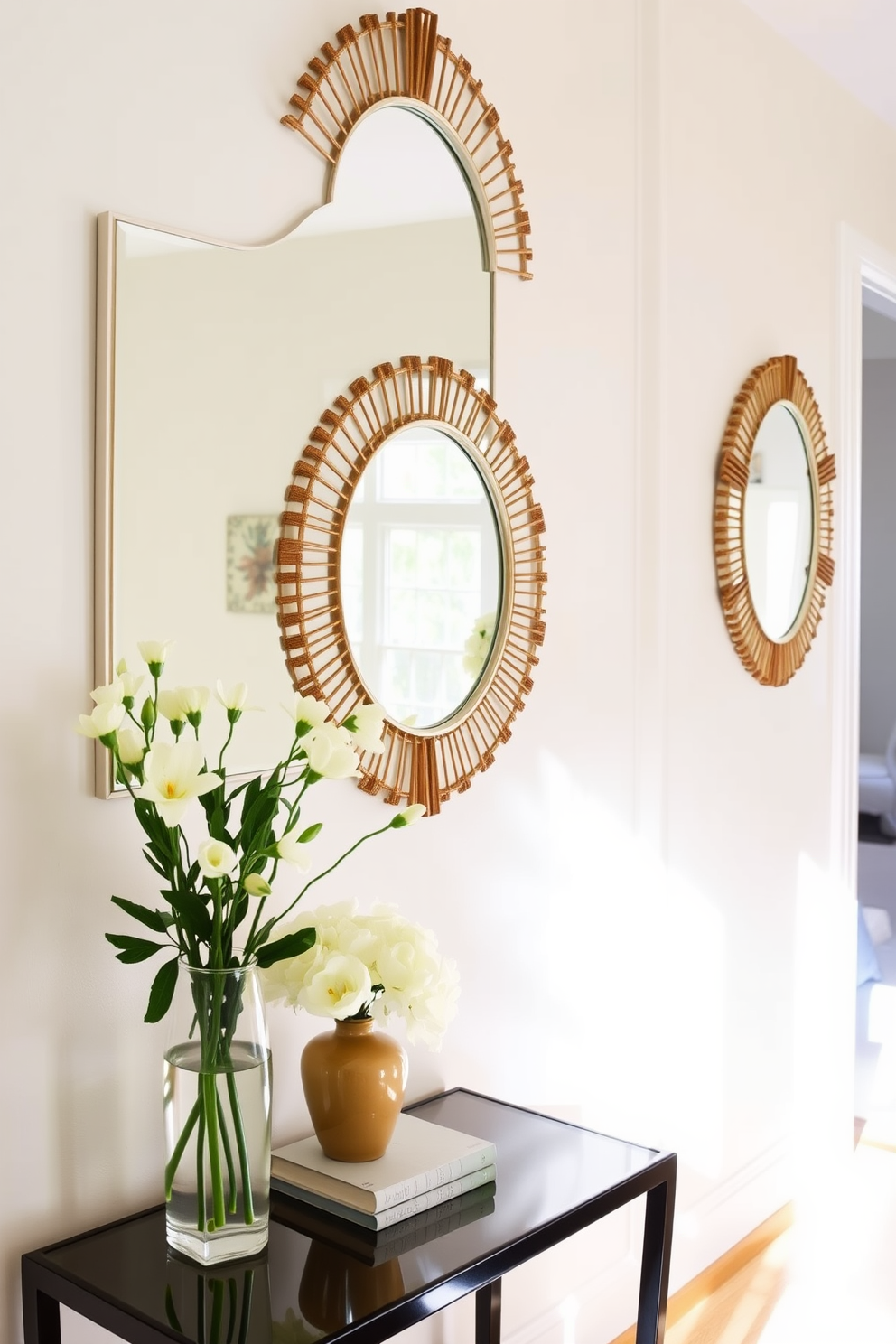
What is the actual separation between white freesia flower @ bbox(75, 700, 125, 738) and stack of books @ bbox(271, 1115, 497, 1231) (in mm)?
585

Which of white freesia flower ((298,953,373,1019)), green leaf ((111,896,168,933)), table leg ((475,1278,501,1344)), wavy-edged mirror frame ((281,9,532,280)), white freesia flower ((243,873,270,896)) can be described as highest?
wavy-edged mirror frame ((281,9,532,280))

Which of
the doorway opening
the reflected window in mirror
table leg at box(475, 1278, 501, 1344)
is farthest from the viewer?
the doorway opening

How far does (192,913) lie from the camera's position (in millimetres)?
1317

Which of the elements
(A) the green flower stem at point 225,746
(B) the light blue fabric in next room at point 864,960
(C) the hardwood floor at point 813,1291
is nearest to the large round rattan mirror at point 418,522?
(A) the green flower stem at point 225,746

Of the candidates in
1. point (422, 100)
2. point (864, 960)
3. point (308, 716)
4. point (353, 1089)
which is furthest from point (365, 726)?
point (864, 960)

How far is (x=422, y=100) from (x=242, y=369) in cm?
52

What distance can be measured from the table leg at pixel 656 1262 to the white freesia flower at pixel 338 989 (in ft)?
1.85

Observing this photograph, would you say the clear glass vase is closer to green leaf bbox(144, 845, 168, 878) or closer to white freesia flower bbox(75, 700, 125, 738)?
green leaf bbox(144, 845, 168, 878)

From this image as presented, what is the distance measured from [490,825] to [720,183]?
139 centimetres

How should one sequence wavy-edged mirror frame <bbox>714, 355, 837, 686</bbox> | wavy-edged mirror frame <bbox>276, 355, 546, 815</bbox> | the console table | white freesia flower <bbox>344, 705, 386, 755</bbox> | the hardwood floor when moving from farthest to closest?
wavy-edged mirror frame <bbox>714, 355, 837, 686</bbox>, the hardwood floor, wavy-edged mirror frame <bbox>276, 355, 546, 815</bbox>, white freesia flower <bbox>344, 705, 386, 755</bbox>, the console table

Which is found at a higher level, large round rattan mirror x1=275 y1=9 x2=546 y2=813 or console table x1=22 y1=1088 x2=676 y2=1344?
large round rattan mirror x1=275 y1=9 x2=546 y2=813

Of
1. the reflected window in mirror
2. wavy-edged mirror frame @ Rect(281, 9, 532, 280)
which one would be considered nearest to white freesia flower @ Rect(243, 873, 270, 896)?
wavy-edged mirror frame @ Rect(281, 9, 532, 280)

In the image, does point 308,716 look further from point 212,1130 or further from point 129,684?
point 212,1130

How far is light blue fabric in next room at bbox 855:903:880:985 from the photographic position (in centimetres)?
380
